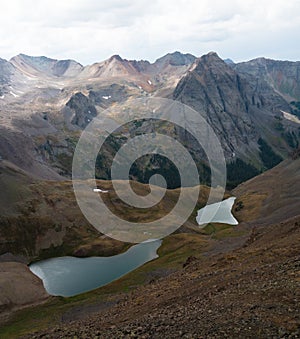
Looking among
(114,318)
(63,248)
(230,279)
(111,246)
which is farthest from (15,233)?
(230,279)

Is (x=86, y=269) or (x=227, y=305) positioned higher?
(x=227, y=305)

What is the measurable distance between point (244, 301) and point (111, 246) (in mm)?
111569

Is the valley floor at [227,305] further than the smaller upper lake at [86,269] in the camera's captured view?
A: No

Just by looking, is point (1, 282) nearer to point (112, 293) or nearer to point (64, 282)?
point (64, 282)

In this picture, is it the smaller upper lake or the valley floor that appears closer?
the valley floor

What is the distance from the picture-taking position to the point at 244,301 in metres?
37.4

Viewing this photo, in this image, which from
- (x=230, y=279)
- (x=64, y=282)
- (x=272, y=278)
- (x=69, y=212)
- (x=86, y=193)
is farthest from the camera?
(x=86, y=193)

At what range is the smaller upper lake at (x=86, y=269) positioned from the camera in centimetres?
10919

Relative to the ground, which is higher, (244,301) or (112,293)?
(244,301)

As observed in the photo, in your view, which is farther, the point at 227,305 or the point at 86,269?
the point at 86,269

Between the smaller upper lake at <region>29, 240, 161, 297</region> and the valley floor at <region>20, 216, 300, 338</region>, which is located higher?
the valley floor at <region>20, 216, 300, 338</region>

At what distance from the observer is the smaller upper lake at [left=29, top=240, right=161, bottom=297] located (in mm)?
109188

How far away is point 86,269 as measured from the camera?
126 m

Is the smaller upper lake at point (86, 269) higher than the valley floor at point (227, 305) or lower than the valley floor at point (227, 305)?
lower
